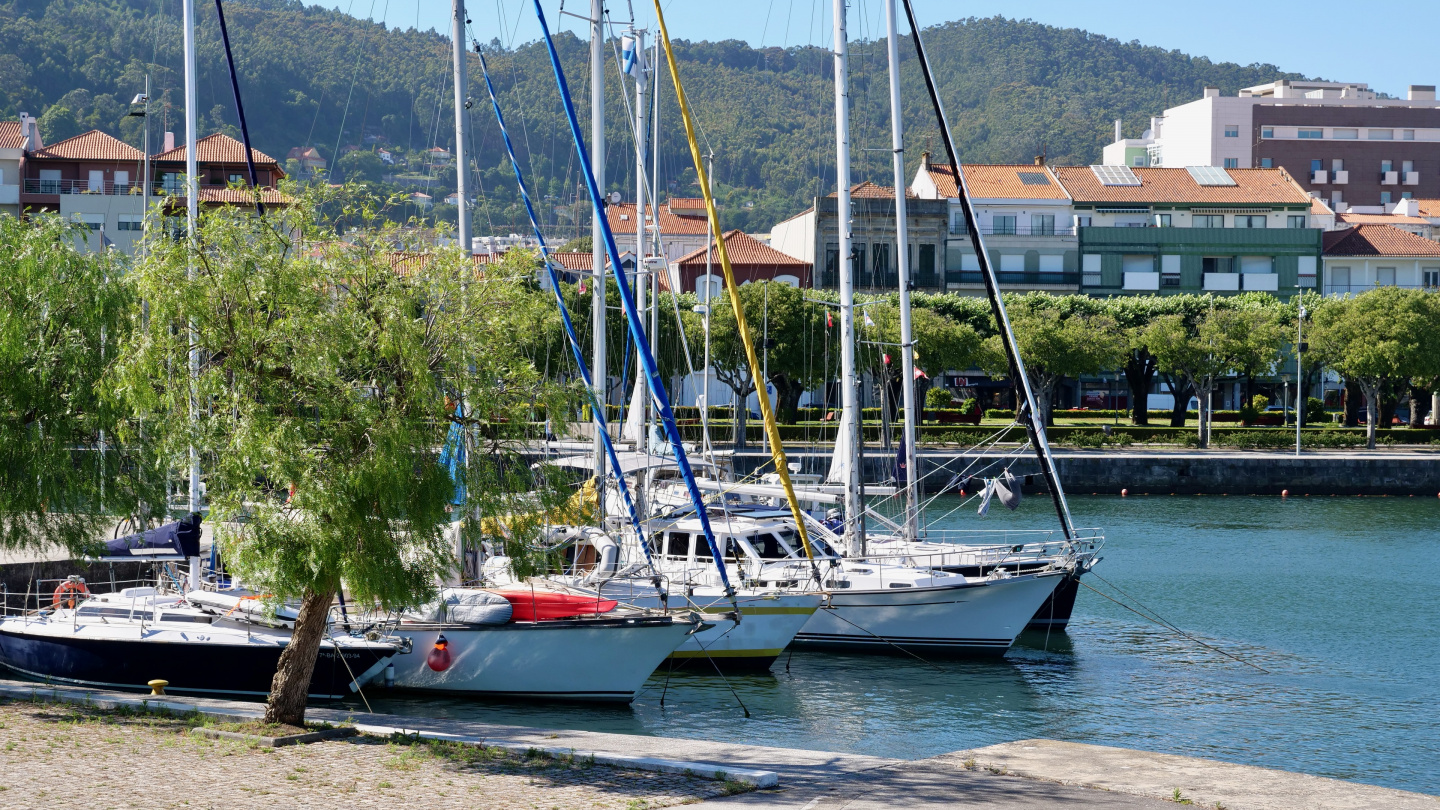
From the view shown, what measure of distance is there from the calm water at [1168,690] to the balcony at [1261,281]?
5434 centimetres

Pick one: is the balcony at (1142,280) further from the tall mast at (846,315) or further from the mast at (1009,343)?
the tall mast at (846,315)

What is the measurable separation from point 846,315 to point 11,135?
76741 millimetres

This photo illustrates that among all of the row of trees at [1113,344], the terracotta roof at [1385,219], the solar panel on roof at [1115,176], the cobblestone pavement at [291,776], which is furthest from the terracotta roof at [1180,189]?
the cobblestone pavement at [291,776]

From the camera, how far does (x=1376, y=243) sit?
94.4 meters

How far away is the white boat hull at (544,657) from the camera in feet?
66.0

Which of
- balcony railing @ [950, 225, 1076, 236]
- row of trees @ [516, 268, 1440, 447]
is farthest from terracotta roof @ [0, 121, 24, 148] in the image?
balcony railing @ [950, 225, 1076, 236]

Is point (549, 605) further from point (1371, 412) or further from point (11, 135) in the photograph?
point (11, 135)

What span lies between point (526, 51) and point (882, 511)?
367ft

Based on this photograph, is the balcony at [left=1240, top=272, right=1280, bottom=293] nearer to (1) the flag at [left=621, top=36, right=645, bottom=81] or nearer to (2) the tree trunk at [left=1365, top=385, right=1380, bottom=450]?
(2) the tree trunk at [left=1365, top=385, right=1380, bottom=450]

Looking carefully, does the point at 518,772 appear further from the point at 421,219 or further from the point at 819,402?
the point at 819,402

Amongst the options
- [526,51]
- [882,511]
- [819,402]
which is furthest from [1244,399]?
[526,51]

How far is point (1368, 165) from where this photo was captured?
133500 millimetres

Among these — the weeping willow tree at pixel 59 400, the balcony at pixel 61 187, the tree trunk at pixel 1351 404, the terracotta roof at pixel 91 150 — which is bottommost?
the tree trunk at pixel 1351 404

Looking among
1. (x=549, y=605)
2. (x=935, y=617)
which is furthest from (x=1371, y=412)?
(x=549, y=605)
